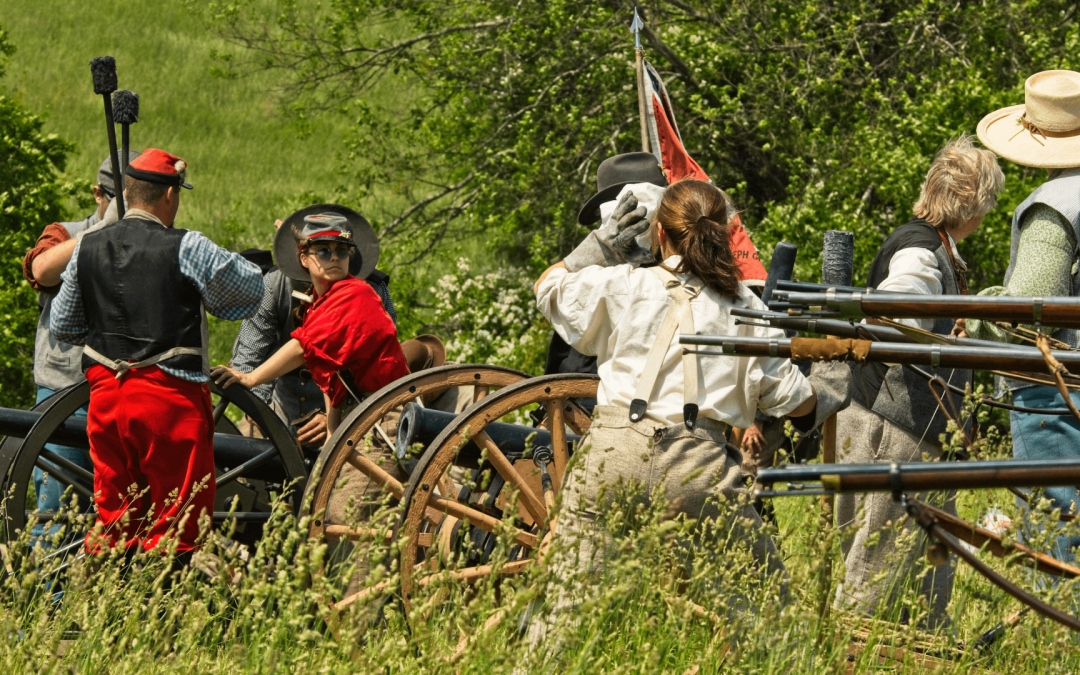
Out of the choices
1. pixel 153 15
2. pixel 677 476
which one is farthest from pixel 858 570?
pixel 153 15

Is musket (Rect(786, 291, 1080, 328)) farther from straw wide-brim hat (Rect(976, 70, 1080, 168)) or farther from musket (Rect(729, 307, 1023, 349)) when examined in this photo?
straw wide-brim hat (Rect(976, 70, 1080, 168))

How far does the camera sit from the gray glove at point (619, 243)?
3.42 m

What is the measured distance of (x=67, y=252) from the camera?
4340mm

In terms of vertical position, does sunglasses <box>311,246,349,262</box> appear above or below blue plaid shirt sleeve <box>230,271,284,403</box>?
above

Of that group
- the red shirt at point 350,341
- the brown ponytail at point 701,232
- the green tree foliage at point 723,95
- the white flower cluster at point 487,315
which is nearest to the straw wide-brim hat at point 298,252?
the red shirt at point 350,341

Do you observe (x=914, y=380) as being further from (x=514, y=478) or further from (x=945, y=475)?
(x=945, y=475)

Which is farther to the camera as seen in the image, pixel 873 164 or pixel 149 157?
pixel 873 164

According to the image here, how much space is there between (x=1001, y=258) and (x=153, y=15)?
21946mm

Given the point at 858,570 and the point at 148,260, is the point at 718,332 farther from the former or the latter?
the point at 148,260

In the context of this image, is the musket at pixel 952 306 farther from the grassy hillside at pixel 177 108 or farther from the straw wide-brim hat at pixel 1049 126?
the grassy hillside at pixel 177 108

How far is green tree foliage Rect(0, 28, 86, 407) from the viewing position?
6.53 m

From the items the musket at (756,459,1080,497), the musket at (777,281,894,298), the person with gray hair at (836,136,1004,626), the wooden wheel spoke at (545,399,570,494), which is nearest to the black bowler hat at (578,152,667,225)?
the person with gray hair at (836,136,1004,626)

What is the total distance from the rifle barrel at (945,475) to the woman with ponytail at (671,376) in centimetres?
121

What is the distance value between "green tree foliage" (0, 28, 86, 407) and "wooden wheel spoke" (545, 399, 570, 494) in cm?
421
